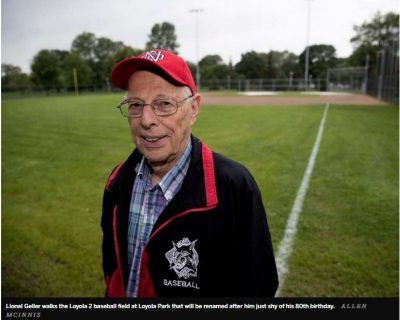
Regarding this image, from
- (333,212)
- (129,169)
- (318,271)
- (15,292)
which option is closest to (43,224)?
(15,292)

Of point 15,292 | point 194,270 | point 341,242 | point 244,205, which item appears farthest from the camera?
point 341,242

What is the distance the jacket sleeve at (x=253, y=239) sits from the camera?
4.29 ft

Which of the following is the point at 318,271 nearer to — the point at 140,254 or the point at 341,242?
the point at 341,242

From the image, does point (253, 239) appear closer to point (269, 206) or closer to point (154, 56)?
point (154, 56)

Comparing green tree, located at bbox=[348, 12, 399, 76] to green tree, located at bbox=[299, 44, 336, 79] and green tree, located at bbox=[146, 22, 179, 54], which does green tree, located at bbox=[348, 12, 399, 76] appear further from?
green tree, located at bbox=[146, 22, 179, 54]

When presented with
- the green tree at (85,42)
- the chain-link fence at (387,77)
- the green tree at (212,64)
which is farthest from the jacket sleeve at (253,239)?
the chain-link fence at (387,77)

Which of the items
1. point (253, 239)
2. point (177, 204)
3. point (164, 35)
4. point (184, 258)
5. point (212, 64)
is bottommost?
point (184, 258)

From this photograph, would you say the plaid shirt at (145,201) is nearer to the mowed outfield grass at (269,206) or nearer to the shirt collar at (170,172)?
the shirt collar at (170,172)

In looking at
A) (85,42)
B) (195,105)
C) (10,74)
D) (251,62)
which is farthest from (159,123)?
(85,42)

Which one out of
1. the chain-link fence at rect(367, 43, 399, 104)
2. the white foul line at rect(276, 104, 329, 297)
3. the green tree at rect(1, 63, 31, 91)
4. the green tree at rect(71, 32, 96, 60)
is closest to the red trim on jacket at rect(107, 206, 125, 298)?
the white foul line at rect(276, 104, 329, 297)

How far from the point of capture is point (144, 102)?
4.48ft

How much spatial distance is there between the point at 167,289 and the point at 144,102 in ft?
2.63

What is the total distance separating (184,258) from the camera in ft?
4.62

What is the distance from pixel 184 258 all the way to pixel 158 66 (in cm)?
74
